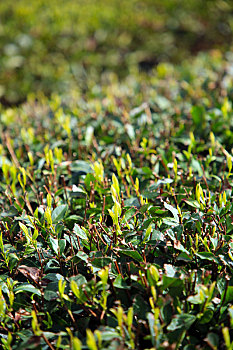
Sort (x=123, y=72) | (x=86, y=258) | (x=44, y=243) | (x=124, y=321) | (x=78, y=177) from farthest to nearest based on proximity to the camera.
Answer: (x=123, y=72), (x=78, y=177), (x=44, y=243), (x=86, y=258), (x=124, y=321)

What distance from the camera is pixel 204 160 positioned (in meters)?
2.38

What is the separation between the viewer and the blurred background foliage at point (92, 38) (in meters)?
5.79

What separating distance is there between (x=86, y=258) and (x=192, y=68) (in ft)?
10.5

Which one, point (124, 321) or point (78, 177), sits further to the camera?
point (78, 177)

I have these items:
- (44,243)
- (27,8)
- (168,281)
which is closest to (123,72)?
(27,8)

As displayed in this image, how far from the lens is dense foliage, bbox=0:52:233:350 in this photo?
4.48 feet

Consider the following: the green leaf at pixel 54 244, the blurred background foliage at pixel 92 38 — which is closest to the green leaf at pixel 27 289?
the green leaf at pixel 54 244

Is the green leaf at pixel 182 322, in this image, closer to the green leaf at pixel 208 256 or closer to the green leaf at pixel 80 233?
the green leaf at pixel 208 256

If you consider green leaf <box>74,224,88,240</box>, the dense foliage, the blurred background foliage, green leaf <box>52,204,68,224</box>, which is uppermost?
green leaf <box>74,224,88,240</box>

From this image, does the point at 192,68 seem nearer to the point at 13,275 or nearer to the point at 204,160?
the point at 204,160

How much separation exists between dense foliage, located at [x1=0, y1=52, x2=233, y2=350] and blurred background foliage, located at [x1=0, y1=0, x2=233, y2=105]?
3341mm

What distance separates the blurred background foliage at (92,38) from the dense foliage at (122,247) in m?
3.34

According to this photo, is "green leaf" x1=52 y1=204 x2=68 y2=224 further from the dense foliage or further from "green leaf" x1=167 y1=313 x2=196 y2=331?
"green leaf" x1=167 y1=313 x2=196 y2=331

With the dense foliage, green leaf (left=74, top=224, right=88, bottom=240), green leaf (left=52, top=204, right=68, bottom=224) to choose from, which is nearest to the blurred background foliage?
the dense foliage
